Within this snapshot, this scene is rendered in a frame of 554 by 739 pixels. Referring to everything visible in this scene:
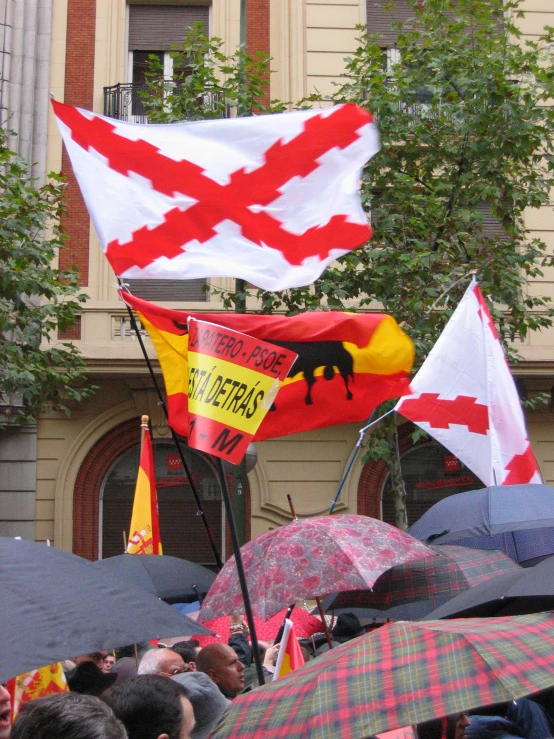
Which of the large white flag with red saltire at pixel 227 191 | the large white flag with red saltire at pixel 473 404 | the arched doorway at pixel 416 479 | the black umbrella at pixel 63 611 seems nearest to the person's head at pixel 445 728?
the black umbrella at pixel 63 611

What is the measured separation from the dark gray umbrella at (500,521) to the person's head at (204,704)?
3138 mm

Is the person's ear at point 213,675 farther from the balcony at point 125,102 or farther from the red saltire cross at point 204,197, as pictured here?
the balcony at point 125,102

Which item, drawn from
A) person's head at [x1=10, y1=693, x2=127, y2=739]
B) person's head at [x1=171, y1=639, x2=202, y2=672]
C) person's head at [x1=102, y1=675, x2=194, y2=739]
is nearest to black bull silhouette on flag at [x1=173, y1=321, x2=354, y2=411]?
person's head at [x1=171, y1=639, x2=202, y2=672]

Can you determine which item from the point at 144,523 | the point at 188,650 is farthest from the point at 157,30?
the point at 188,650

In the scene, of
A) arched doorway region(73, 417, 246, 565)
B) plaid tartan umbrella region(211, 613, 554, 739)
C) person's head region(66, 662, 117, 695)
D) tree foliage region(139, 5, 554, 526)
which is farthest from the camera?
arched doorway region(73, 417, 246, 565)

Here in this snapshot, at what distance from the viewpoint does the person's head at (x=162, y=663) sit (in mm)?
5121

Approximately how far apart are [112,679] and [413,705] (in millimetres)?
2553

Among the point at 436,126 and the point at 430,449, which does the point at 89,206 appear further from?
the point at 430,449

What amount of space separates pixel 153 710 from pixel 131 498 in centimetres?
1308

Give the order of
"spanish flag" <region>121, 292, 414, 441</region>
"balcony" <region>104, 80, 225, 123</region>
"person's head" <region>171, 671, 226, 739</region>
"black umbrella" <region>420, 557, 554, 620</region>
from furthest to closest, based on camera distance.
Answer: "balcony" <region>104, 80, 225, 123</region>, "spanish flag" <region>121, 292, 414, 441</region>, "black umbrella" <region>420, 557, 554, 620</region>, "person's head" <region>171, 671, 226, 739</region>

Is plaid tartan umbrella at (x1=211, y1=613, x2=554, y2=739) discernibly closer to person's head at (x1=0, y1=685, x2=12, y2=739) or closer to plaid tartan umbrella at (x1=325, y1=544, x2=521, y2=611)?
person's head at (x1=0, y1=685, x2=12, y2=739)

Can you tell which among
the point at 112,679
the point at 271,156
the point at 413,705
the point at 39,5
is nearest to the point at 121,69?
the point at 39,5

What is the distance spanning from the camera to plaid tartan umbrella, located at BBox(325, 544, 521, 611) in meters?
6.36

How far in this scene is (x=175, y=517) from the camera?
52.2ft
